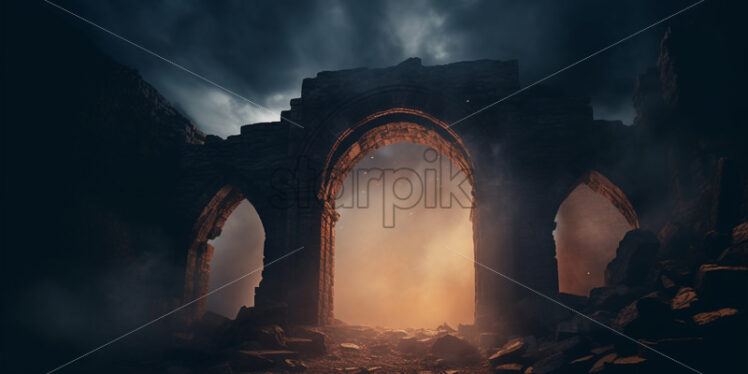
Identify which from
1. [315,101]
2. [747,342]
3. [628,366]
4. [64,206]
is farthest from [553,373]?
[64,206]

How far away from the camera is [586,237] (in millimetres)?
15266

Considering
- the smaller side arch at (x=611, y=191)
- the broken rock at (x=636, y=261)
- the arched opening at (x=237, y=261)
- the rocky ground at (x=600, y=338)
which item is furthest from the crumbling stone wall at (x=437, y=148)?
the arched opening at (x=237, y=261)

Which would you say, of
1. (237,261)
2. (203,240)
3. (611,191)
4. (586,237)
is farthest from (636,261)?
(237,261)

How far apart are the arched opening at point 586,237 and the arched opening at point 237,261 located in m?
15.8

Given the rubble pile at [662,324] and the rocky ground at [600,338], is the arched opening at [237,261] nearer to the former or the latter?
the rocky ground at [600,338]

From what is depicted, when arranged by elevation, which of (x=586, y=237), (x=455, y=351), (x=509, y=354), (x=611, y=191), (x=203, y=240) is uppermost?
(x=611, y=191)

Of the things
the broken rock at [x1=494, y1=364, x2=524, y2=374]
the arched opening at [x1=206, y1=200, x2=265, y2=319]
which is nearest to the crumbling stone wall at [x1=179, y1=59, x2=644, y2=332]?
the broken rock at [x1=494, y1=364, x2=524, y2=374]

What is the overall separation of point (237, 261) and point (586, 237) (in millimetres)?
18096

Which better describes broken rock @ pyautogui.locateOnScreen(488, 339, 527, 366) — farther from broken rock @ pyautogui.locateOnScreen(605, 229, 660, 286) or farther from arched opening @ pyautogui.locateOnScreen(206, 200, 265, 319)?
arched opening @ pyautogui.locateOnScreen(206, 200, 265, 319)

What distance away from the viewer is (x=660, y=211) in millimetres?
7383

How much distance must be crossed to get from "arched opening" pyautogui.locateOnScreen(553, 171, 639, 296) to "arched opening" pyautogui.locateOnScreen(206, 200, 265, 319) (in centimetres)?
1581

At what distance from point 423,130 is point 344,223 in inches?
651

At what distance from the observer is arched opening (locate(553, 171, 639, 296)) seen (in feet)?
47.6

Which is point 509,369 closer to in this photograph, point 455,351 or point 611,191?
point 455,351
